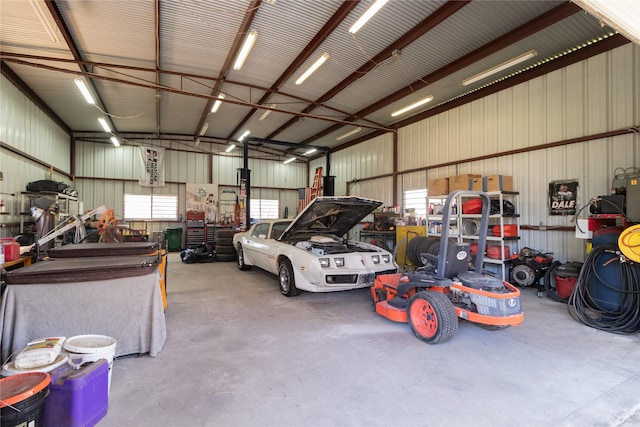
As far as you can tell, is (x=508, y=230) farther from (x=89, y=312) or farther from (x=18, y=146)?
(x=18, y=146)

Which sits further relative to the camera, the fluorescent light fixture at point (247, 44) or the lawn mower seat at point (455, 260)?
the fluorescent light fixture at point (247, 44)

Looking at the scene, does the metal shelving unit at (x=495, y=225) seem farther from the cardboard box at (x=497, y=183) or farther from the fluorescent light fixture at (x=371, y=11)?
the fluorescent light fixture at (x=371, y=11)

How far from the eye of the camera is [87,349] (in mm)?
2121

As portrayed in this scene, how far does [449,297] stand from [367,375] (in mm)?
1483

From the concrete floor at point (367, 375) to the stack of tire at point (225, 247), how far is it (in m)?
4.88

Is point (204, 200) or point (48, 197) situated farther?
point (204, 200)

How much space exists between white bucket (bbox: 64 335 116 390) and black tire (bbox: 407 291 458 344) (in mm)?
2830

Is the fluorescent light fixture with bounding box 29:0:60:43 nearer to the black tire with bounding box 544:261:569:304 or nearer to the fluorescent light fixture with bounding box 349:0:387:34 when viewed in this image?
the fluorescent light fixture with bounding box 349:0:387:34

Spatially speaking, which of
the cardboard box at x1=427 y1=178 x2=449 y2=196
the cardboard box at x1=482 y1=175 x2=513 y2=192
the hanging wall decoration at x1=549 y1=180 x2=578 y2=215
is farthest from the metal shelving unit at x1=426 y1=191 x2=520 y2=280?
the hanging wall decoration at x1=549 y1=180 x2=578 y2=215

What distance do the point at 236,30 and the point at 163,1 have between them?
1.22m

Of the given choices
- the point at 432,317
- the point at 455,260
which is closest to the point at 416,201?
the point at 455,260

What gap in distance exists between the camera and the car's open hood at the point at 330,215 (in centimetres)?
490

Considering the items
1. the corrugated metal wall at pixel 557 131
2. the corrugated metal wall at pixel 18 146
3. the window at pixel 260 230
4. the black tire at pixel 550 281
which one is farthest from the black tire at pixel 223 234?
the black tire at pixel 550 281

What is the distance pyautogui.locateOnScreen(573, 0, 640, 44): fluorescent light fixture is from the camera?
5.24ft
